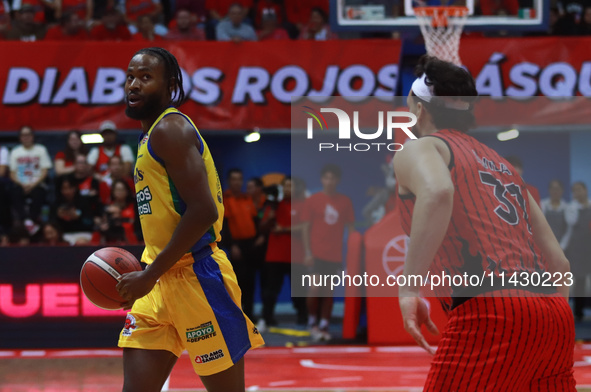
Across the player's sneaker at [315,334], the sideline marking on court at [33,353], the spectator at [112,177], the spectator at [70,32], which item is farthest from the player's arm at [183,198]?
the spectator at [70,32]

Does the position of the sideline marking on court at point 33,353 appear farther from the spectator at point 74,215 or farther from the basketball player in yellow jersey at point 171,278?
the basketball player in yellow jersey at point 171,278

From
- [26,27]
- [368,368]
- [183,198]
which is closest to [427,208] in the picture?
[183,198]

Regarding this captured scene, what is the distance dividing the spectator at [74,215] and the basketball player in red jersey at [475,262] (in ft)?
23.3

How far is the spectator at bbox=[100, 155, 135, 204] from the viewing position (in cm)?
985

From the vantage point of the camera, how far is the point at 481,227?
3.03 m

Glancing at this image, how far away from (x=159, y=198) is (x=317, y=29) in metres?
9.06

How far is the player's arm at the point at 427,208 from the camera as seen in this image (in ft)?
9.64


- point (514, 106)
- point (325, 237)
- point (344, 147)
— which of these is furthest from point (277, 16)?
point (325, 237)

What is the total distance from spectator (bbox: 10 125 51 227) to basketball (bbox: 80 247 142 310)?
259 inches

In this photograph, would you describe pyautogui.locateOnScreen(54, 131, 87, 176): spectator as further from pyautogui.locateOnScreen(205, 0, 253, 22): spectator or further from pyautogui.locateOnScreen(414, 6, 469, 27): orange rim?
pyautogui.locateOnScreen(414, 6, 469, 27): orange rim

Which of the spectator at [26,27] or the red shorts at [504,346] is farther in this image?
the spectator at [26,27]

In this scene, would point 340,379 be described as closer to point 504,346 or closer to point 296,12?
point 504,346

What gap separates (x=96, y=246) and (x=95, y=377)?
1825 mm
